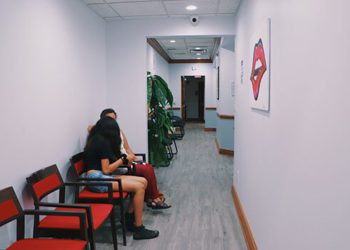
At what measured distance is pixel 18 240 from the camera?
2146mm

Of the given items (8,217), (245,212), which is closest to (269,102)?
(245,212)

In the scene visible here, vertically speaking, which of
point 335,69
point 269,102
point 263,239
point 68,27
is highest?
point 68,27

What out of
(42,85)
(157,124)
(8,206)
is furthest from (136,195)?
(157,124)

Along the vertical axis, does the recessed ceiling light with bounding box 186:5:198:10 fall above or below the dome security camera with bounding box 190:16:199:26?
above

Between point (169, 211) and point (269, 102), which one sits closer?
point (269, 102)

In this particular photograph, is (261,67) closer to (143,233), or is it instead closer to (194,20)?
(143,233)

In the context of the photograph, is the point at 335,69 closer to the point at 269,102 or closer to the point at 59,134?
the point at 269,102

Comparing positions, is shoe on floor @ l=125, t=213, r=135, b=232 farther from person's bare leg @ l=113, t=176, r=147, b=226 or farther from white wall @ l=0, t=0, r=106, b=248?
white wall @ l=0, t=0, r=106, b=248

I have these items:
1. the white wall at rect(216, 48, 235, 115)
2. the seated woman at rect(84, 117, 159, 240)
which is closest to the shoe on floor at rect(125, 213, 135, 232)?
the seated woman at rect(84, 117, 159, 240)

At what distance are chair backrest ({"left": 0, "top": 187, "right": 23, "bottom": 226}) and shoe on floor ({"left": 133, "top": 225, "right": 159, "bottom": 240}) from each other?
1246 millimetres

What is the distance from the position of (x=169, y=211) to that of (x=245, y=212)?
1024 millimetres

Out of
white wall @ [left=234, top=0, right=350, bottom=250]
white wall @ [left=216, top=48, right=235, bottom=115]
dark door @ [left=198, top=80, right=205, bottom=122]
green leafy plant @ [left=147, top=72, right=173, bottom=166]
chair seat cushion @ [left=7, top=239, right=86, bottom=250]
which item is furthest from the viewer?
dark door @ [left=198, top=80, right=205, bottom=122]

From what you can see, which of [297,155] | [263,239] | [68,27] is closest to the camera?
[297,155]

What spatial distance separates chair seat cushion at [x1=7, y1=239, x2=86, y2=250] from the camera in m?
1.98
